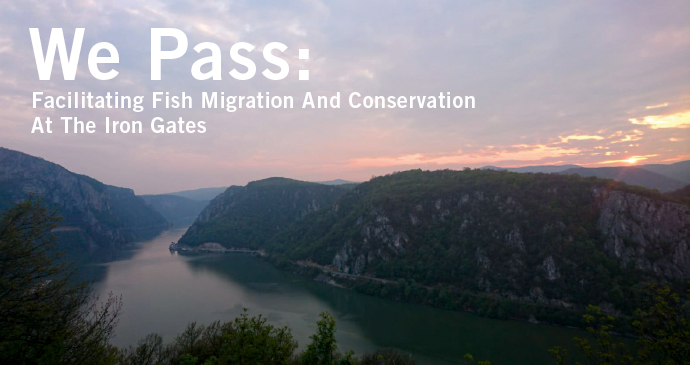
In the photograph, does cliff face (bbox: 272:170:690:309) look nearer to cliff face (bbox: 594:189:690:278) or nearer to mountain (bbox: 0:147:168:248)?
cliff face (bbox: 594:189:690:278)

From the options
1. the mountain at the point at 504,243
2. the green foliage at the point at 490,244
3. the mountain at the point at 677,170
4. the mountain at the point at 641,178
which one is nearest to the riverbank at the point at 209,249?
the mountain at the point at 504,243

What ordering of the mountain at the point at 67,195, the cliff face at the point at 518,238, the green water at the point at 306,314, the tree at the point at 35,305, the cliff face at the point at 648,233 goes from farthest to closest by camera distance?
the mountain at the point at 67,195, the cliff face at the point at 518,238, the cliff face at the point at 648,233, the green water at the point at 306,314, the tree at the point at 35,305

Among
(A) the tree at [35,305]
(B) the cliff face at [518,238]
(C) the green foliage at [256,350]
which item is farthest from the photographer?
(B) the cliff face at [518,238]

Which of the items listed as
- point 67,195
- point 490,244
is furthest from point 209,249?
point 490,244

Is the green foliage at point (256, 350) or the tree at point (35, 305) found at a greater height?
the tree at point (35, 305)

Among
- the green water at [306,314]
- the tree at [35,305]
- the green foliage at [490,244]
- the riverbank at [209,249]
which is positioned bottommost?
the riverbank at [209,249]

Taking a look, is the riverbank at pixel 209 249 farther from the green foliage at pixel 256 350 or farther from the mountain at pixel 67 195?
the green foliage at pixel 256 350
